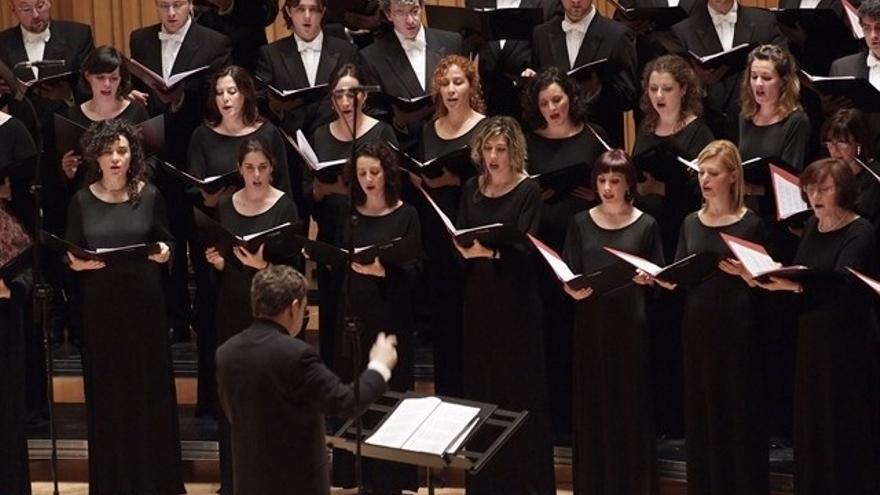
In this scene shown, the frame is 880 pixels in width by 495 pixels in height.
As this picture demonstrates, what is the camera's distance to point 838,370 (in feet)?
17.9

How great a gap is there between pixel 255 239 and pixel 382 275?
44 centimetres

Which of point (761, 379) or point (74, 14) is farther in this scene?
point (74, 14)

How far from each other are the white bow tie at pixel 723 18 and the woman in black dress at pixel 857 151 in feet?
2.75

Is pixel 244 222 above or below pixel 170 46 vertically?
below

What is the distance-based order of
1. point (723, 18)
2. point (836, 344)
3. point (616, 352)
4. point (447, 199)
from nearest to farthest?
point (836, 344)
point (616, 352)
point (447, 199)
point (723, 18)

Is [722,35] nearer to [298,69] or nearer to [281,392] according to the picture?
[298,69]

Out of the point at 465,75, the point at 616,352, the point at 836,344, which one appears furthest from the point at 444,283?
the point at 836,344

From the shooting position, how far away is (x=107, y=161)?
20.2 feet

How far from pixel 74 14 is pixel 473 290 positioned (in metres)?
3.13

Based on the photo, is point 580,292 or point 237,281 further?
point 237,281

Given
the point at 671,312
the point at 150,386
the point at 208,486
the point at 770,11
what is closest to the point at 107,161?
the point at 150,386

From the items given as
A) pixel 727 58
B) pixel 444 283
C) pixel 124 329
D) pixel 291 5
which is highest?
pixel 291 5

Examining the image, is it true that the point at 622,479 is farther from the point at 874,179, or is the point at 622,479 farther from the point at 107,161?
the point at 107,161

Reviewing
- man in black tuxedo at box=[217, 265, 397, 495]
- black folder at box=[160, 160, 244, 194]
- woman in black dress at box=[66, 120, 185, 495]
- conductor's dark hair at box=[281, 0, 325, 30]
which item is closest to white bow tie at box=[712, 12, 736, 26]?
conductor's dark hair at box=[281, 0, 325, 30]
